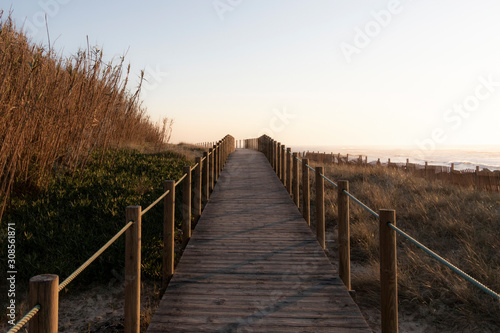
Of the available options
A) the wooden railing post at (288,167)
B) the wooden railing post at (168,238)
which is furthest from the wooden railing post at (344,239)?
the wooden railing post at (288,167)

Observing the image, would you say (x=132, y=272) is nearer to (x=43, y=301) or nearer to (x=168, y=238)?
(x=168, y=238)

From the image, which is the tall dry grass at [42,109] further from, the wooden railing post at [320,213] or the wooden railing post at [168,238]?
the wooden railing post at [320,213]

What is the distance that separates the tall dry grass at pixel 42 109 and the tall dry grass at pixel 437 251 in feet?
18.3

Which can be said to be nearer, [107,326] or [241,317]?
[241,317]

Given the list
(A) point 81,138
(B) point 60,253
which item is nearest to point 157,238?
(B) point 60,253

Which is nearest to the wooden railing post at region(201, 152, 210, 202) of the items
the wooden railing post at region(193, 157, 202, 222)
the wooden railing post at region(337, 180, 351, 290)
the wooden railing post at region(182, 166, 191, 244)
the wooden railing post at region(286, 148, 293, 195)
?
the wooden railing post at region(193, 157, 202, 222)

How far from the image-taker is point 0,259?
5219 mm

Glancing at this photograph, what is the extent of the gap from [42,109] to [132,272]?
530cm

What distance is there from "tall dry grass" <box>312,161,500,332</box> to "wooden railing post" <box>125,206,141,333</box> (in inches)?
104

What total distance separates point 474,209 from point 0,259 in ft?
26.1

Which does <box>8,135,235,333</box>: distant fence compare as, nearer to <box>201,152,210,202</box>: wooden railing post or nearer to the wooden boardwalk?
the wooden boardwalk

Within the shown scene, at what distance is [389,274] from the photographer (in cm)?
296

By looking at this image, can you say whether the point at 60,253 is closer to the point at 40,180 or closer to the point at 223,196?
the point at 40,180

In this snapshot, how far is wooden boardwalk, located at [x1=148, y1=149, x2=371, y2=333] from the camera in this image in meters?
3.26
